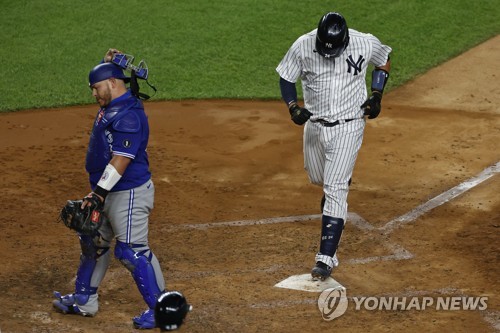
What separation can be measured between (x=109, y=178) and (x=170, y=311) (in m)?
2.49

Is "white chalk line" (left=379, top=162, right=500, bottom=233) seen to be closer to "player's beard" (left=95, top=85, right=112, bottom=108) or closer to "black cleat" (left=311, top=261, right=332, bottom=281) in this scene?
"black cleat" (left=311, top=261, right=332, bottom=281)

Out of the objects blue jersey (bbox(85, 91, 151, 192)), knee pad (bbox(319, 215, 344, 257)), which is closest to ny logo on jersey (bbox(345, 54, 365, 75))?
knee pad (bbox(319, 215, 344, 257))

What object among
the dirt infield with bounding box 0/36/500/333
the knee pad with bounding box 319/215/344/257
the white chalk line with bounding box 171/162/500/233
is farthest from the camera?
the white chalk line with bounding box 171/162/500/233

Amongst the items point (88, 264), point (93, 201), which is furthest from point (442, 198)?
point (93, 201)

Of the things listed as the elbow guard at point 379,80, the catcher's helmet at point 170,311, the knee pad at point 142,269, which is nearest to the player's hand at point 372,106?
the elbow guard at point 379,80

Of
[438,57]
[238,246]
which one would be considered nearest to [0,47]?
[438,57]

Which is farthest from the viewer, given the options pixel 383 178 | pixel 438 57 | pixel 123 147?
pixel 438 57

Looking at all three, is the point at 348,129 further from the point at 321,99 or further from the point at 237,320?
the point at 237,320

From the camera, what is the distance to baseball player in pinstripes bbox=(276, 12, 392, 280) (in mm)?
7672

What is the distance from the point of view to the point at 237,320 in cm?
693

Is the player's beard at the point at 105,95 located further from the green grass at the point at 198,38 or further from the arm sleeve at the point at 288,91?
the green grass at the point at 198,38

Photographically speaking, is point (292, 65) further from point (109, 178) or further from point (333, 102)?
point (109, 178)

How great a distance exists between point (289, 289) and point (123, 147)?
1.75m

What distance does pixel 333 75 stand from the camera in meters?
7.82
